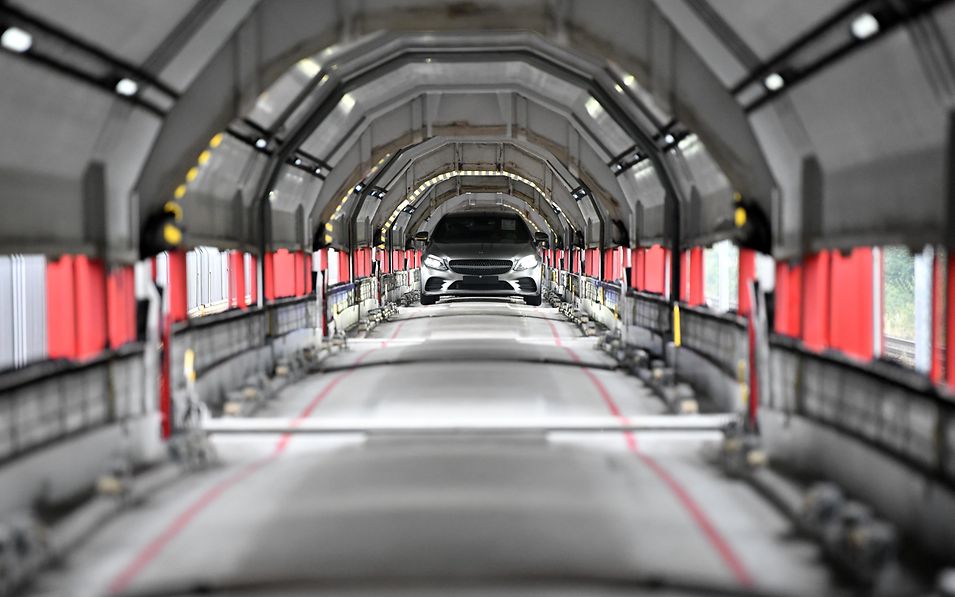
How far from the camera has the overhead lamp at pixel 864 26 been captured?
18.6 feet

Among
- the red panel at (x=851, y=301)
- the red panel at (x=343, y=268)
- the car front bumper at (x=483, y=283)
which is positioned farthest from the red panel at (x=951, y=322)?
the car front bumper at (x=483, y=283)

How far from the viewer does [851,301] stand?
8.07 metres

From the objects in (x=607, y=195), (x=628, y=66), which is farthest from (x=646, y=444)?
(x=607, y=195)

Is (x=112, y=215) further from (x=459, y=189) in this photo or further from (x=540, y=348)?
(x=459, y=189)

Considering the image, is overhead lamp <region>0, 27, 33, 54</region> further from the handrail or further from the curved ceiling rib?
the curved ceiling rib

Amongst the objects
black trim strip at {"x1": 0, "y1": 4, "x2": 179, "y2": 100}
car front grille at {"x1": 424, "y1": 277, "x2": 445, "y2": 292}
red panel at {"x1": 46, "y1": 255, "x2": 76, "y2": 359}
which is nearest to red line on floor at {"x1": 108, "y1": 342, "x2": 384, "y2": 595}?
red panel at {"x1": 46, "y1": 255, "x2": 76, "y2": 359}

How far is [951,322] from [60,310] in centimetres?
662

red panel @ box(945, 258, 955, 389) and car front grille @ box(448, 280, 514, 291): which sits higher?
red panel @ box(945, 258, 955, 389)

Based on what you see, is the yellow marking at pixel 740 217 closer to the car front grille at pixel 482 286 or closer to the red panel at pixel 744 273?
the red panel at pixel 744 273

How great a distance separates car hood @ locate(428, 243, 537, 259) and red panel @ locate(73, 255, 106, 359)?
24619 millimetres

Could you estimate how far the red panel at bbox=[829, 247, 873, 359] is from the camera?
317 inches

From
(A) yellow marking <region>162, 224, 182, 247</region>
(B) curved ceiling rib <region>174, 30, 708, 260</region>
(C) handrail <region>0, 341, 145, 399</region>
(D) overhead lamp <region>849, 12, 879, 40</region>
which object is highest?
(B) curved ceiling rib <region>174, 30, 708, 260</region>

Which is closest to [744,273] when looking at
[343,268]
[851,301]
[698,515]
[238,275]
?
[851,301]

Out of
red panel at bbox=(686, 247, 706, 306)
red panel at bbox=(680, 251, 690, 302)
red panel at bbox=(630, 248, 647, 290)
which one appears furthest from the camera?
red panel at bbox=(630, 248, 647, 290)
